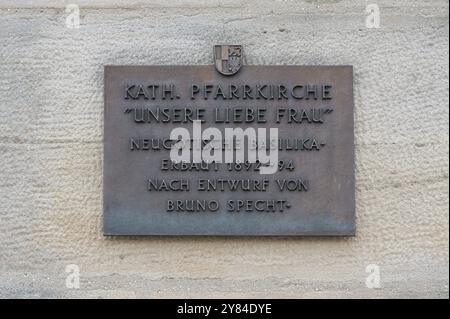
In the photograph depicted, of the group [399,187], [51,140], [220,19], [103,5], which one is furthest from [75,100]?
[399,187]

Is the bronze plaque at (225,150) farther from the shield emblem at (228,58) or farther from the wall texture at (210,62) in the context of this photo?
the wall texture at (210,62)

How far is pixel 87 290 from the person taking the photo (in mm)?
4738

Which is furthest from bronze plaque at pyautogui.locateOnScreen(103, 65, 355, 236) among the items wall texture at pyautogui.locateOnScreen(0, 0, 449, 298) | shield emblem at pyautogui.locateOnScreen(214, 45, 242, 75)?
wall texture at pyautogui.locateOnScreen(0, 0, 449, 298)

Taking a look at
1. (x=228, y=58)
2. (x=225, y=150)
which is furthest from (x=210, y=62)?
(x=225, y=150)

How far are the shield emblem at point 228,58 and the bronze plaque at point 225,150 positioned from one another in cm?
1

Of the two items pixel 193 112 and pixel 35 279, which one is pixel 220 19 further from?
pixel 35 279

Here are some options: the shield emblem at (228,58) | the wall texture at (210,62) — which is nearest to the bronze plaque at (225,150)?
the shield emblem at (228,58)

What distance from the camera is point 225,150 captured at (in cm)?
470

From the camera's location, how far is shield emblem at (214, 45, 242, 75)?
4.74m

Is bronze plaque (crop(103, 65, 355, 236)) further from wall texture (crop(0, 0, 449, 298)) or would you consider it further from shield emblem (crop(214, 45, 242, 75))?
wall texture (crop(0, 0, 449, 298))

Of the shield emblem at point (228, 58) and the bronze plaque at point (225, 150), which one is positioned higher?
the shield emblem at point (228, 58)

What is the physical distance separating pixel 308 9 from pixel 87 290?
2.18 meters

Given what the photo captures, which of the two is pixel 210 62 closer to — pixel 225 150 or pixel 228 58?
pixel 228 58

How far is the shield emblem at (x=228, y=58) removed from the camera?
4.74m
